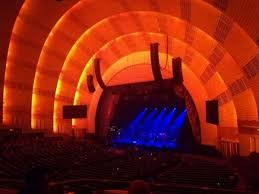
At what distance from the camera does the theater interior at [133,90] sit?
12.0m

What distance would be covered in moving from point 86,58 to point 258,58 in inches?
575

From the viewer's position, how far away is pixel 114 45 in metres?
23.1

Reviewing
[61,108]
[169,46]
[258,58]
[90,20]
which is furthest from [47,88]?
[258,58]

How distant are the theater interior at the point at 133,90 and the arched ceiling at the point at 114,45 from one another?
66mm

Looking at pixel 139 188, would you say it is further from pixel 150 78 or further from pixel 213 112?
pixel 150 78

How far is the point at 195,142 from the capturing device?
21.0 m

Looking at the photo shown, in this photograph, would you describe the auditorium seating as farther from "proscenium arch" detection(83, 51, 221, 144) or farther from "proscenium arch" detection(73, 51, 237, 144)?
"proscenium arch" detection(83, 51, 221, 144)

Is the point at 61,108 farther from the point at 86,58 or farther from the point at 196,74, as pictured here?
→ the point at 196,74

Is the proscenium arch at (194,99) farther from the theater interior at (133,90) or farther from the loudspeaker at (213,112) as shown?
the loudspeaker at (213,112)

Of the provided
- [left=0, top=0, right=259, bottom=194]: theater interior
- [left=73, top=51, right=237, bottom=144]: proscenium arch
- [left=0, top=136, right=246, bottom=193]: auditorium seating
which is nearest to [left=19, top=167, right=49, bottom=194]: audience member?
[left=0, top=136, right=246, bottom=193]: auditorium seating

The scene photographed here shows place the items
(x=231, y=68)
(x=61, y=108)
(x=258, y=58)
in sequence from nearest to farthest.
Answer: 1. (x=258, y=58)
2. (x=231, y=68)
3. (x=61, y=108)

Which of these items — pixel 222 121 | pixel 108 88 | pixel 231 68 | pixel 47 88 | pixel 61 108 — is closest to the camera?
pixel 231 68

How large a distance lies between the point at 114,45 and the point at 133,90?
12.3 feet

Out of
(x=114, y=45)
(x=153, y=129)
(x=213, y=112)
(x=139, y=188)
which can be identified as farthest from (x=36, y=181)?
(x=153, y=129)
